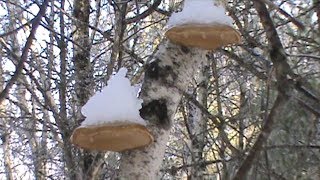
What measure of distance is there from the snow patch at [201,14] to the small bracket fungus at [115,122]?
0.91 ft

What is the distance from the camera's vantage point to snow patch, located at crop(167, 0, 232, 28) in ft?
5.85

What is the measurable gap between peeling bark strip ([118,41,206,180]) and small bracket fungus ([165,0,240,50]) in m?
0.07

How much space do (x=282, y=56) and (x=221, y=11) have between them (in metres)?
0.26

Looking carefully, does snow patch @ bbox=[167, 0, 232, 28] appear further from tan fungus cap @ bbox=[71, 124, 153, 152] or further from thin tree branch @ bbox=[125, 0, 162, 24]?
thin tree branch @ bbox=[125, 0, 162, 24]

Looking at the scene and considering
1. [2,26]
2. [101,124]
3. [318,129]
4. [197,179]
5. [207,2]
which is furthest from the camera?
[2,26]

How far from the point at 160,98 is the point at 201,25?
27 cm

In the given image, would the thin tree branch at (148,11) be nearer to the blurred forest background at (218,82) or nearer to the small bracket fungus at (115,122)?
the blurred forest background at (218,82)

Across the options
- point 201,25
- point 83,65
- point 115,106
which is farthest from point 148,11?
point 83,65

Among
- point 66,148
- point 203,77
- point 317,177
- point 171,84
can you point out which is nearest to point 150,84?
point 171,84

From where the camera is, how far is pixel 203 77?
534cm

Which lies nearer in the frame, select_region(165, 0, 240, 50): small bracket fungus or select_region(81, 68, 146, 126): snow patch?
select_region(81, 68, 146, 126): snow patch

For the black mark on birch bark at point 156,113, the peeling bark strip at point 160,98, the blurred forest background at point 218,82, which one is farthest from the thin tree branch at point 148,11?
the black mark on birch bark at point 156,113

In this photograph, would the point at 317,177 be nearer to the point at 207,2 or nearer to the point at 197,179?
the point at 207,2

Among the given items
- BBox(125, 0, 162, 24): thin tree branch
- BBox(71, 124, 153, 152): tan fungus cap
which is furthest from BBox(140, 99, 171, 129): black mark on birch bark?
BBox(125, 0, 162, 24): thin tree branch
